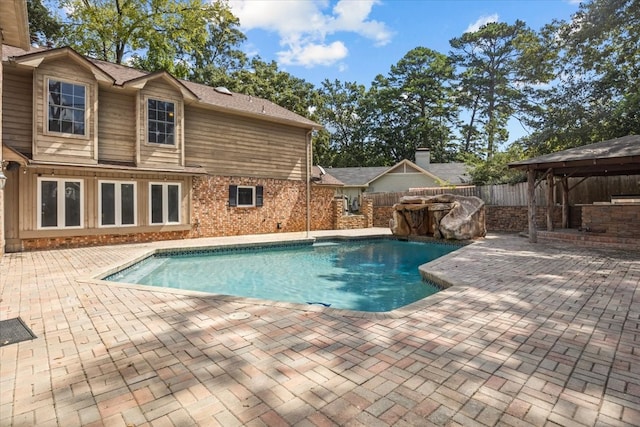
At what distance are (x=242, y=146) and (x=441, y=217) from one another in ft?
26.7

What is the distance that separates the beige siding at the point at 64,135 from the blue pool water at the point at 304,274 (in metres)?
3.67

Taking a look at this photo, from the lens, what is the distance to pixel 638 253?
812 cm

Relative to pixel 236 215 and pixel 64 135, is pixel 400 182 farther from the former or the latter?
pixel 64 135

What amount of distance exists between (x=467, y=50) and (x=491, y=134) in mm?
8568

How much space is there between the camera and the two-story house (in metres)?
8.73

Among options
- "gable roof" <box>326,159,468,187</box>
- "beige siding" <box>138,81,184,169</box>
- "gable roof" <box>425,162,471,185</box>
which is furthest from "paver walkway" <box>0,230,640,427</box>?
"gable roof" <box>425,162,471,185</box>

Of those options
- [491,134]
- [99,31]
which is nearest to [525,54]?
[491,134]

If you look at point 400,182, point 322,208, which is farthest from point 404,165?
point 322,208

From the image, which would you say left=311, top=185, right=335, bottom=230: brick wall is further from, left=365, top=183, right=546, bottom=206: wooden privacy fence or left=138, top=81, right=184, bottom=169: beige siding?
left=138, top=81, right=184, bottom=169: beige siding

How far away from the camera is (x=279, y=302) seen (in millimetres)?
4176

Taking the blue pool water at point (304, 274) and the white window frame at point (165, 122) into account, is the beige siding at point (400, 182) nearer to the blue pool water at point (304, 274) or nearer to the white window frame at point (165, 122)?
the blue pool water at point (304, 274)

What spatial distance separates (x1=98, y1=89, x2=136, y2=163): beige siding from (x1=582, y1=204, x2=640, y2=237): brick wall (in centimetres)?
1457

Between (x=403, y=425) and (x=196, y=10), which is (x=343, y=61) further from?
(x=403, y=425)

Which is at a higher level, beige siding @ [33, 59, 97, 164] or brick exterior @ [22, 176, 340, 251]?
beige siding @ [33, 59, 97, 164]
